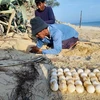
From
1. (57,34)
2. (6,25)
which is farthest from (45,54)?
(6,25)

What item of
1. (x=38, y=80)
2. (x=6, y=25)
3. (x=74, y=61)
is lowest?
(x=6, y=25)

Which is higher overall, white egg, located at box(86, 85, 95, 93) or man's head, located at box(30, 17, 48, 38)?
man's head, located at box(30, 17, 48, 38)

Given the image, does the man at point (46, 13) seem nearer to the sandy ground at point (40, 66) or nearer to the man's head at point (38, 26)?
the sandy ground at point (40, 66)

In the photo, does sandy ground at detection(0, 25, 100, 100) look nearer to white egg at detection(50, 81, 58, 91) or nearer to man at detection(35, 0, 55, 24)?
white egg at detection(50, 81, 58, 91)

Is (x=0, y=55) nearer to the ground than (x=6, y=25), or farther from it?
farther from it

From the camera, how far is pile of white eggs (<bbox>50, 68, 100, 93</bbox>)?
2.55m

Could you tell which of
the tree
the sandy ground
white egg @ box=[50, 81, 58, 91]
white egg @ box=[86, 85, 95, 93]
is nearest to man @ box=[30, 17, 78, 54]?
the sandy ground

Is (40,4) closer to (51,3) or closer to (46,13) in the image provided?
(46,13)

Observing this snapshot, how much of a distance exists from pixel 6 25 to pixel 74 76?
3894mm

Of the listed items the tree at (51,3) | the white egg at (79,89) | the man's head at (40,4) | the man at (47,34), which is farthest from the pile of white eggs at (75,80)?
the tree at (51,3)

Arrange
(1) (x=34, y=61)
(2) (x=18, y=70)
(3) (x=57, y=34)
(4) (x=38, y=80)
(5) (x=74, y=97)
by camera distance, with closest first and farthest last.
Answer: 1. (5) (x=74, y=97)
2. (4) (x=38, y=80)
3. (2) (x=18, y=70)
4. (1) (x=34, y=61)
5. (3) (x=57, y=34)

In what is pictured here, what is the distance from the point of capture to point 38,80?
283cm

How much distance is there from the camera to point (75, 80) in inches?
110

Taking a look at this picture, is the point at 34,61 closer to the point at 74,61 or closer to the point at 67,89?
the point at 74,61
